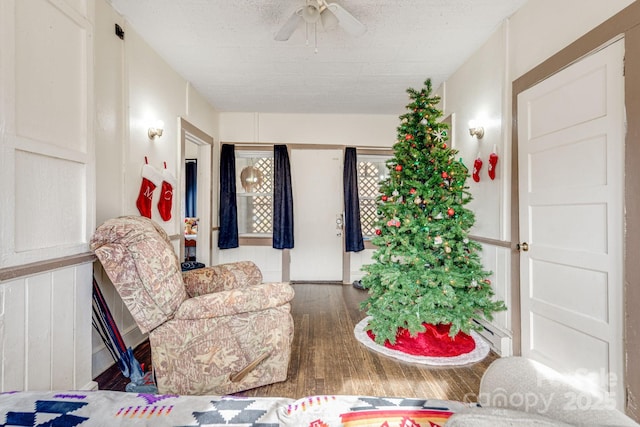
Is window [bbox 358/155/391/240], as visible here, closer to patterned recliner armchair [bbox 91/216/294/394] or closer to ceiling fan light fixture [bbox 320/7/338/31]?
ceiling fan light fixture [bbox 320/7/338/31]

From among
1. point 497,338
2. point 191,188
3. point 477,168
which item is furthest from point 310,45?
point 191,188

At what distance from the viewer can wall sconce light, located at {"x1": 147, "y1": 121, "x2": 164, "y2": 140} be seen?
2674mm

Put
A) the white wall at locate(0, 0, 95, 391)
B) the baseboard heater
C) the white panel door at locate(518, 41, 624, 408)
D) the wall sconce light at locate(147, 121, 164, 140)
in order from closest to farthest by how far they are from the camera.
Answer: the white wall at locate(0, 0, 95, 391) → the white panel door at locate(518, 41, 624, 408) → the baseboard heater → the wall sconce light at locate(147, 121, 164, 140)

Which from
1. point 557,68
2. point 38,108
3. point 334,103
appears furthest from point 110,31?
point 557,68

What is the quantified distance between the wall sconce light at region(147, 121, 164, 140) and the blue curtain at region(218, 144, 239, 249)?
1.73 m

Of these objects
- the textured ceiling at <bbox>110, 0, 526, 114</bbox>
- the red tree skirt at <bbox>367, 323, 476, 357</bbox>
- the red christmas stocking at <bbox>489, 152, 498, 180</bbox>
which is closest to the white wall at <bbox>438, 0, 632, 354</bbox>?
the red christmas stocking at <bbox>489, 152, 498, 180</bbox>

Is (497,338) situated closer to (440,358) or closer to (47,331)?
(440,358)

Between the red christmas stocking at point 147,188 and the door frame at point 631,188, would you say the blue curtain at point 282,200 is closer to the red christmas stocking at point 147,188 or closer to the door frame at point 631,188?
the red christmas stocking at point 147,188

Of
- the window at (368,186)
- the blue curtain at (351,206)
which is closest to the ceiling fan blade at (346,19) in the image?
the blue curtain at (351,206)

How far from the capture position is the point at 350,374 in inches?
81.6

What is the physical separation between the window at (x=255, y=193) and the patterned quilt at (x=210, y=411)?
4.03 meters

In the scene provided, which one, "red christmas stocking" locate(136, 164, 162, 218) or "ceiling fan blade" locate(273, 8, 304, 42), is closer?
"ceiling fan blade" locate(273, 8, 304, 42)

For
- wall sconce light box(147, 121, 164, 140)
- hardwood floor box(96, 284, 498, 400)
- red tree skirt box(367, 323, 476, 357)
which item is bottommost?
hardwood floor box(96, 284, 498, 400)

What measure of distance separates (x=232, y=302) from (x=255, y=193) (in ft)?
10.5
